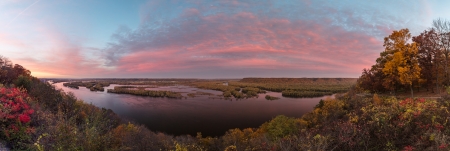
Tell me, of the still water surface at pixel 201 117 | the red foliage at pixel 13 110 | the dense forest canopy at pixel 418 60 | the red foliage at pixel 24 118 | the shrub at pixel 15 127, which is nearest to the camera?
the shrub at pixel 15 127

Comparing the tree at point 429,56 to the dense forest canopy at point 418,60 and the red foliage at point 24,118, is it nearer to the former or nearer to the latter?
the dense forest canopy at point 418,60

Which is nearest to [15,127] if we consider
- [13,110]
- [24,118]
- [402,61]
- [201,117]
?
[24,118]

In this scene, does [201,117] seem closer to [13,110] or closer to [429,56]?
[13,110]

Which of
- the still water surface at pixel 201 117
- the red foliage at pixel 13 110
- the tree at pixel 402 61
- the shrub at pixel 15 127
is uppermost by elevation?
the tree at pixel 402 61

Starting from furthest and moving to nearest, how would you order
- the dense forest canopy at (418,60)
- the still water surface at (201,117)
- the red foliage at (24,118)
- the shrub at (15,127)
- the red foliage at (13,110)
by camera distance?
the still water surface at (201,117), the dense forest canopy at (418,60), the red foliage at (24,118), the red foliage at (13,110), the shrub at (15,127)

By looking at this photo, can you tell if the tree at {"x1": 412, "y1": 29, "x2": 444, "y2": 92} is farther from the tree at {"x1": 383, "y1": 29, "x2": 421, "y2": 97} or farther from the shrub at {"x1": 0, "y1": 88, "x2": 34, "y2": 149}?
the shrub at {"x1": 0, "y1": 88, "x2": 34, "y2": 149}

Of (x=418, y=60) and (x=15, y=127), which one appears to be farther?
(x=418, y=60)

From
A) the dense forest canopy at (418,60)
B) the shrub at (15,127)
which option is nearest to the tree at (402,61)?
the dense forest canopy at (418,60)

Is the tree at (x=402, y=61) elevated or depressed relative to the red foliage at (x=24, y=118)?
elevated

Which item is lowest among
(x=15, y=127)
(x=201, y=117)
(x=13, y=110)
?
(x=201, y=117)

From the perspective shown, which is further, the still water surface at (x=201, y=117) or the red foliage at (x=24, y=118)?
the still water surface at (x=201, y=117)
